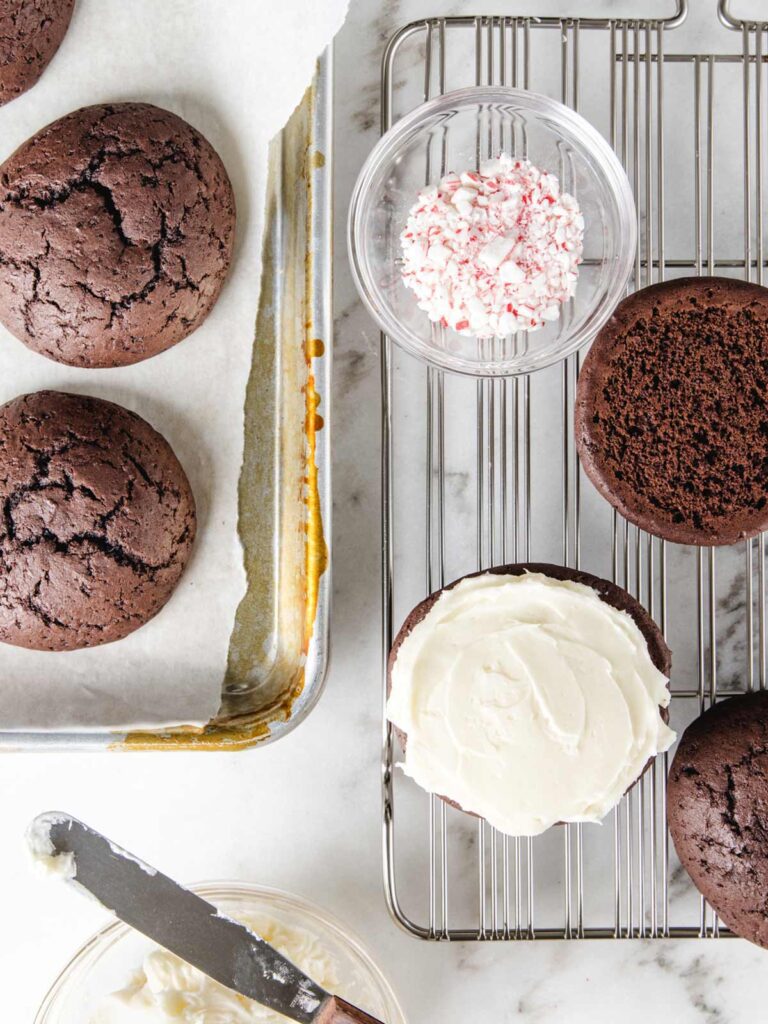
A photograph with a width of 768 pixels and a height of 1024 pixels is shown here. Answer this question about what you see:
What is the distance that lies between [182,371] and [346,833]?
0.72 m

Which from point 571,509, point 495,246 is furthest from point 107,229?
point 571,509

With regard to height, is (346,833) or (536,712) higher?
(536,712)

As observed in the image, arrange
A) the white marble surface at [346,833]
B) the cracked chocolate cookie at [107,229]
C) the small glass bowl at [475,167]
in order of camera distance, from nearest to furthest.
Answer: the cracked chocolate cookie at [107,229] < the small glass bowl at [475,167] < the white marble surface at [346,833]

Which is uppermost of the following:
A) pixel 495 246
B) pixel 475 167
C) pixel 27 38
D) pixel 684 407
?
pixel 27 38

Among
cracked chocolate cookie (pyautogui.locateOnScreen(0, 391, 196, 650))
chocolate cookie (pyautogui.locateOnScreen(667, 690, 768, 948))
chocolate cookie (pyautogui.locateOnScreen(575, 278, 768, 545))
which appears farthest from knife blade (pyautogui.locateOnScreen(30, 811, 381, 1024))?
chocolate cookie (pyautogui.locateOnScreen(575, 278, 768, 545))

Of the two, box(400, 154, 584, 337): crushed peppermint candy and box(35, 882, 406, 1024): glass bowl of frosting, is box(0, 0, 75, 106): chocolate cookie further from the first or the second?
box(35, 882, 406, 1024): glass bowl of frosting

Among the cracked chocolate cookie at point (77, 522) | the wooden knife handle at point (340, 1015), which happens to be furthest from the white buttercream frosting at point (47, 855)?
the wooden knife handle at point (340, 1015)

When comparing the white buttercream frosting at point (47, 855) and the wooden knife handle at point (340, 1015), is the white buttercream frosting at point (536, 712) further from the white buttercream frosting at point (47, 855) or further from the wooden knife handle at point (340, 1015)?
the white buttercream frosting at point (47, 855)

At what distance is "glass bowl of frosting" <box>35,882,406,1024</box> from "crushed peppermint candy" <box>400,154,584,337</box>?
868 mm

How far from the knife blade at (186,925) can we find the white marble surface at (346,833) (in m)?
0.15

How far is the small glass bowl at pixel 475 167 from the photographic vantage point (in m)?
1.28

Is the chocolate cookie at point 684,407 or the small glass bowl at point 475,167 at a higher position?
the small glass bowl at point 475,167

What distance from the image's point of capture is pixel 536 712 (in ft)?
3.87

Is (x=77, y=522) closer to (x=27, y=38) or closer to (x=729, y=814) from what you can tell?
(x=27, y=38)
